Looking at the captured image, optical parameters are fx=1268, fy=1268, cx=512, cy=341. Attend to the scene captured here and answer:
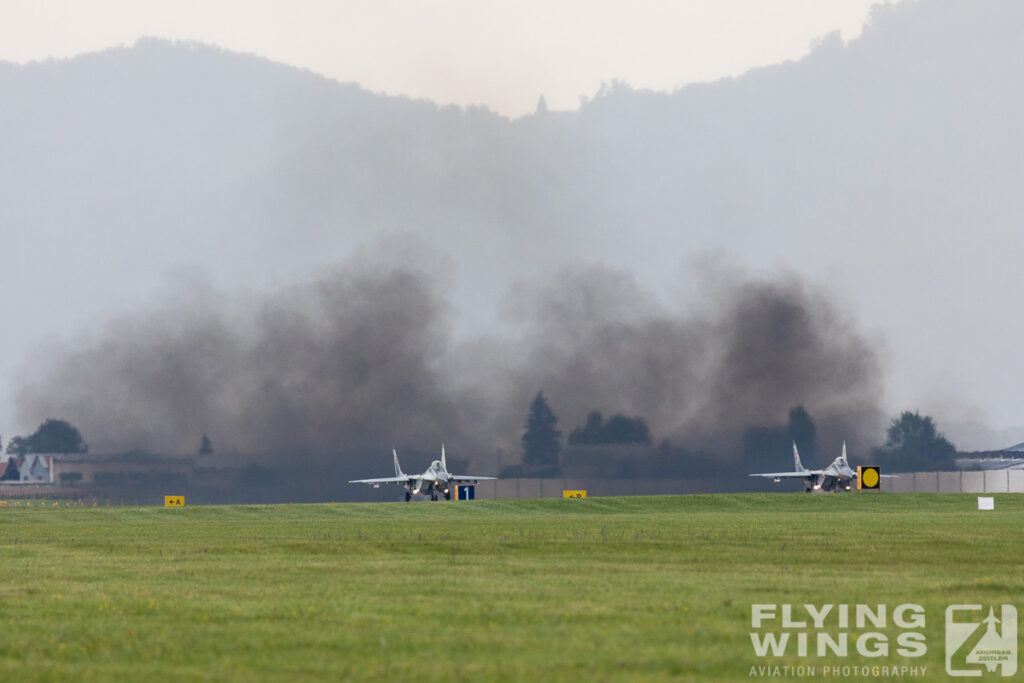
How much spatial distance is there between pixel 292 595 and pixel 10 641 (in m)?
6.55

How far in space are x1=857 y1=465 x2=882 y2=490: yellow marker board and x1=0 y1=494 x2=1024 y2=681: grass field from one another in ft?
166

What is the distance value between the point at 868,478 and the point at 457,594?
271 ft

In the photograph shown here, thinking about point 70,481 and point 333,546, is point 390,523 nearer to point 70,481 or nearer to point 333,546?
point 333,546

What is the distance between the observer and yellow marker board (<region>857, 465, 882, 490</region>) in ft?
333

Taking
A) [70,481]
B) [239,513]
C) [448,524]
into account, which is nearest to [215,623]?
[448,524]

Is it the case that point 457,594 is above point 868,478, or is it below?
above

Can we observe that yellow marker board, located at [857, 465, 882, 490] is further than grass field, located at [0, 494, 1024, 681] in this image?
Yes

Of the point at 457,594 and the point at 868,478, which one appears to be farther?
the point at 868,478

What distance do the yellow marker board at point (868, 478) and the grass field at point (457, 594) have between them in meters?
50.6

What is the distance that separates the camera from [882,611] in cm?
2197

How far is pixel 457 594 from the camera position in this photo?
25359 mm

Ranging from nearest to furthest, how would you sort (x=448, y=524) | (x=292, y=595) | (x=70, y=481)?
(x=292, y=595) → (x=448, y=524) → (x=70, y=481)

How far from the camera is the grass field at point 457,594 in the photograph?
17453 mm

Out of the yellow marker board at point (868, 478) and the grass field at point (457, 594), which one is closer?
the grass field at point (457, 594)
